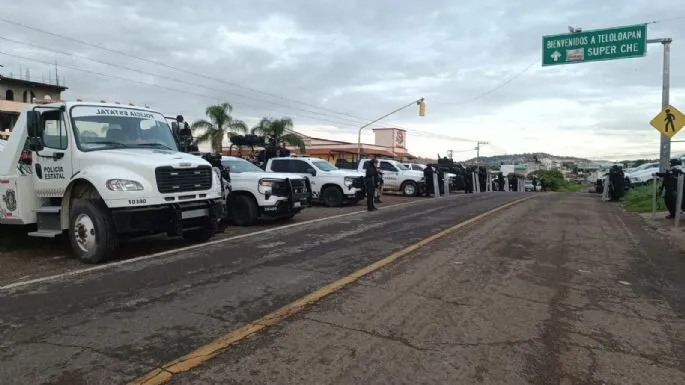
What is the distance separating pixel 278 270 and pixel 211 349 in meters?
3.09

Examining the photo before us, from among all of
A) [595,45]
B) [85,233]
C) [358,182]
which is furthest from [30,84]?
[85,233]

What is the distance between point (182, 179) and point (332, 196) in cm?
1088

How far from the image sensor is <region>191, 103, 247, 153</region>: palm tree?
4125cm

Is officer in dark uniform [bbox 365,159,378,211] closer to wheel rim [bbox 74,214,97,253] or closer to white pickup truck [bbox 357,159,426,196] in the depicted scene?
white pickup truck [bbox 357,159,426,196]

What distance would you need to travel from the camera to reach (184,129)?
10414 mm

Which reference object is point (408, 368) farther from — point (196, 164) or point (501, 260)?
point (196, 164)

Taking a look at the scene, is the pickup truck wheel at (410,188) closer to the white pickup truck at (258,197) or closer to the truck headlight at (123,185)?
the white pickup truck at (258,197)

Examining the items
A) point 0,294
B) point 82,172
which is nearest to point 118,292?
point 0,294

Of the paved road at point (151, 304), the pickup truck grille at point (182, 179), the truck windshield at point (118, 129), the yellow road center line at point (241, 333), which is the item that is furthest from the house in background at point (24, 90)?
the yellow road center line at point (241, 333)

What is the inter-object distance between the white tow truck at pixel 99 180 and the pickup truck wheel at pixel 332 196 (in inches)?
386

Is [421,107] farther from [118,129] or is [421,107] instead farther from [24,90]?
[24,90]

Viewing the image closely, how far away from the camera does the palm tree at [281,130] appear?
147ft

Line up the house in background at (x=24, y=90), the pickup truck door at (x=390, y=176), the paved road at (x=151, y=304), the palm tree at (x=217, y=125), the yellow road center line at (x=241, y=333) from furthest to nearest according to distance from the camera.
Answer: the house in background at (x=24, y=90) < the palm tree at (x=217, y=125) < the pickup truck door at (x=390, y=176) < the paved road at (x=151, y=304) < the yellow road center line at (x=241, y=333)

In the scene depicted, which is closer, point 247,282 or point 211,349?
point 211,349
